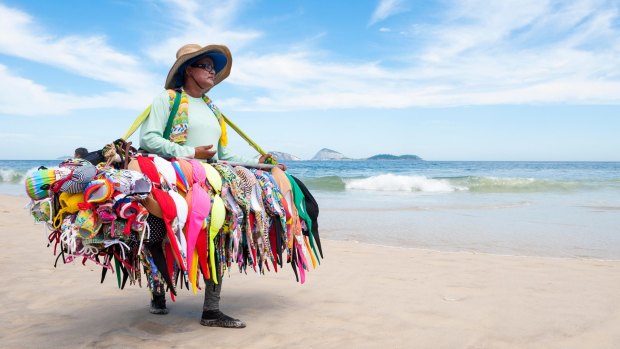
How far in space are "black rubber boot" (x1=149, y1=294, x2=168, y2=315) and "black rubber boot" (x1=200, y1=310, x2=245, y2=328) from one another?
39 centimetres

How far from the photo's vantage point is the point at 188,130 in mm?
3080

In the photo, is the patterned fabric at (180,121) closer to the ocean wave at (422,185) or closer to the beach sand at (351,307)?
the beach sand at (351,307)

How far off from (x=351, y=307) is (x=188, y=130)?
167cm

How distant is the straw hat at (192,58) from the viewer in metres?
3.01

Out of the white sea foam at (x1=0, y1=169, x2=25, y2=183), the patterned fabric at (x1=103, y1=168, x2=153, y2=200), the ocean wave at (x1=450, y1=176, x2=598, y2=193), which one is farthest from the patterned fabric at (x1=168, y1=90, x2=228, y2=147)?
the white sea foam at (x1=0, y1=169, x2=25, y2=183)

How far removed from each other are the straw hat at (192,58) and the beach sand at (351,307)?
4.97 feet

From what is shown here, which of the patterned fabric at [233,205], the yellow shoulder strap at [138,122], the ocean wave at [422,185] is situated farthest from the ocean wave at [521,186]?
the yellow shoulder strap at [138,122]

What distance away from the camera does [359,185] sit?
834 inches

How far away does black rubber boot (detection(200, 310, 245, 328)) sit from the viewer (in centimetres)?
312

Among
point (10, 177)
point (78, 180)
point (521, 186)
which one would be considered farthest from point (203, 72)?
point (10, 177)

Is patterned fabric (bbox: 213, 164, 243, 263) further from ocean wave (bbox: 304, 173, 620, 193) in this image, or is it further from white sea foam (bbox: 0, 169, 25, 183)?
white sea foam (bbox: 0, 169, 25, 183)

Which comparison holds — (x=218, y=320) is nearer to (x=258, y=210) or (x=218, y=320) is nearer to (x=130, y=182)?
(x=258, y=210)

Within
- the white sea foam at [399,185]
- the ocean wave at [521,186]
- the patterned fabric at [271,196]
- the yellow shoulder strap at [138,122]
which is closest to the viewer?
the yellow shoulder strap at [138,122]

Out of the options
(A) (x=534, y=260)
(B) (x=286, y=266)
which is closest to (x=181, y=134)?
(B) (x=286, y=266)
